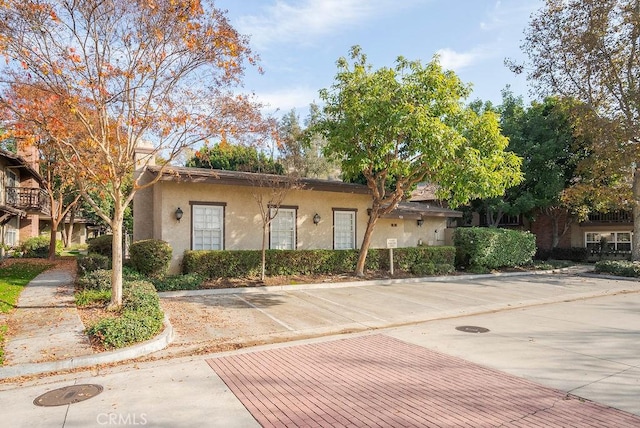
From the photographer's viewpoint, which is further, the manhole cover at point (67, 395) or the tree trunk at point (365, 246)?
the tree trunk at point (365, 246)

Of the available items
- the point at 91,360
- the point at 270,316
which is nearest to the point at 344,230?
the point at 270,316

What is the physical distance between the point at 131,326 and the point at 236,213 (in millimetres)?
8567

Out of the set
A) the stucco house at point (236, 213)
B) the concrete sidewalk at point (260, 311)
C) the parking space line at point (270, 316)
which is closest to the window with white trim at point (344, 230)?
the stucco house at point (236, 213)

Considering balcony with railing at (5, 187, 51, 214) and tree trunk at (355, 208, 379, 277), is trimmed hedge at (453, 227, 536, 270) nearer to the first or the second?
tree trunk at (355, 208, 379, 277)

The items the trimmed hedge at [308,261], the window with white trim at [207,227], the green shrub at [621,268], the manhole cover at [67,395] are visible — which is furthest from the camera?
the green shrub at [621,268]

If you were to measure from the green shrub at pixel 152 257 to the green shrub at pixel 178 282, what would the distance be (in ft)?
1.15

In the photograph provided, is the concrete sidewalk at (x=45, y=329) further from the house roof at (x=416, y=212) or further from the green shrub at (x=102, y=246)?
the house roof at (x=416, y=212)

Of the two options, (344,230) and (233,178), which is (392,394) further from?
(344,230)

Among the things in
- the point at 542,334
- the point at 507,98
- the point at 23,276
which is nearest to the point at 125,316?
the point at 542,334

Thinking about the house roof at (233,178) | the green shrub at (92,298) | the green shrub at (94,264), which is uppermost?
the house roof at (233,178)

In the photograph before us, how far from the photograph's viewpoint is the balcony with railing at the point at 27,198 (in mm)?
26453

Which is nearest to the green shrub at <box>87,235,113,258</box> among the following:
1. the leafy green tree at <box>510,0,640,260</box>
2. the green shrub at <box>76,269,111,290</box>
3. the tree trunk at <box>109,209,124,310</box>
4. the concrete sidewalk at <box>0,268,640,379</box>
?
the concrete sidewalk at <box>0,268,640,379</box>

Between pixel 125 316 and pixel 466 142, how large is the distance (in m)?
11.0

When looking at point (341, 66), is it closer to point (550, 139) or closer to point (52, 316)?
point (52, 316)
